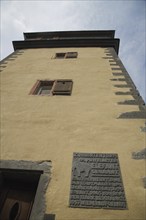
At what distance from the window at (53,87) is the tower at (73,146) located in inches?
1.0

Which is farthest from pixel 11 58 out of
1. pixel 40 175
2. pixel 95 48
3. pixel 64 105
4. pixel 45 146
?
pixel 40 175

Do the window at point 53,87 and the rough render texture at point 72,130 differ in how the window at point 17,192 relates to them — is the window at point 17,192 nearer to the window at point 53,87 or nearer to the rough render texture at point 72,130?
the rough render texture at point 72,130

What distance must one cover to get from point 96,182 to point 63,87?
2962 millimetres

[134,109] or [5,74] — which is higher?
[5,74]

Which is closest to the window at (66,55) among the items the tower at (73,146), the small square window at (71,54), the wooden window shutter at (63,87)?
the small square window at (71,54)

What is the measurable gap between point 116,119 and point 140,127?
485mm

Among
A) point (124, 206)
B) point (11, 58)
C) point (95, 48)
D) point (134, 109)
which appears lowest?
point (124, 206)

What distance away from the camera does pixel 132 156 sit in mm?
3492

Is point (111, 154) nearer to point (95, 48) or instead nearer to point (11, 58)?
point (11, 58)

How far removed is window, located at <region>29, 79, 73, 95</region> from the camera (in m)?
5.44

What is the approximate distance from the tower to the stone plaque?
1 cm

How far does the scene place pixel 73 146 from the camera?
149 inches

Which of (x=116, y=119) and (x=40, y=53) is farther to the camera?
(x=40, y=53)

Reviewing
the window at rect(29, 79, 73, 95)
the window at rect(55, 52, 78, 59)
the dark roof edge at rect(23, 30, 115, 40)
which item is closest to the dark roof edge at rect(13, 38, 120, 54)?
the window at rect(55, 52, 78, 59)
